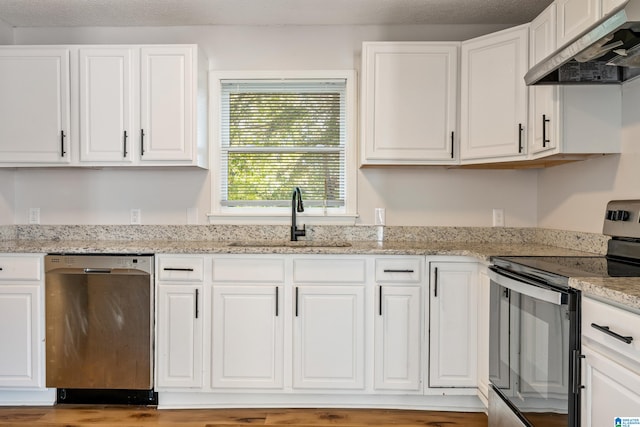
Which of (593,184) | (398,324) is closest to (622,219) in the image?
(593,184)

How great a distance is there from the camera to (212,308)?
254cm

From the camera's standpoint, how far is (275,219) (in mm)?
3102

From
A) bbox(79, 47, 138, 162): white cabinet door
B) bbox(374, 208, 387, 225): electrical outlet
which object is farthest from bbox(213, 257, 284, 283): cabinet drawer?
bbox(79, 47, 138, 162): white cabinet door

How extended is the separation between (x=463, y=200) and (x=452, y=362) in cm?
114

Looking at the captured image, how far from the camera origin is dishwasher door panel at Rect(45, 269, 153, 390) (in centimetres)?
251

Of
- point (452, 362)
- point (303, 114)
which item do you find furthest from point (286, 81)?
point (452, 362)

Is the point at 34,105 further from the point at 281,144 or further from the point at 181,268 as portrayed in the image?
the point at 281,144

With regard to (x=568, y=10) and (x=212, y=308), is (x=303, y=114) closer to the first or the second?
(x=212, y=308)

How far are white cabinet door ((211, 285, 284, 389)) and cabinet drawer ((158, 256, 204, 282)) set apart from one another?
144 millimetres

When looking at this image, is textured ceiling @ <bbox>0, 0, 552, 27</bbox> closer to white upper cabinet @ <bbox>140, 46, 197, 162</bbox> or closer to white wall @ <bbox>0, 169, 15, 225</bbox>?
white upper cabinet @ <bbox>140, 46, 197, 162</bbox>

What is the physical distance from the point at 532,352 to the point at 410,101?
5.35 ft

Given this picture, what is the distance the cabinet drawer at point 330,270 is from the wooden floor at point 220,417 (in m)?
0.77

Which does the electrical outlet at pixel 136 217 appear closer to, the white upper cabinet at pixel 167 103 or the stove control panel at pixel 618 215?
the white upper cabinet at pixel 167 103

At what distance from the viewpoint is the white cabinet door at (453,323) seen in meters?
2.51
